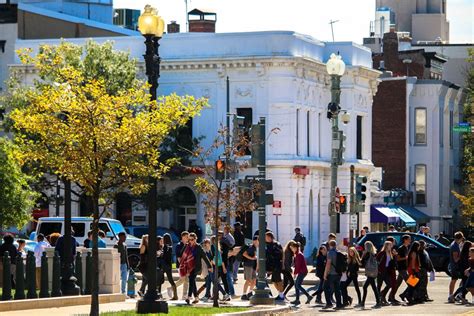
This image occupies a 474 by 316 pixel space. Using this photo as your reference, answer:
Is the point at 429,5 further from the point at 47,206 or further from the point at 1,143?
the point at 1,143

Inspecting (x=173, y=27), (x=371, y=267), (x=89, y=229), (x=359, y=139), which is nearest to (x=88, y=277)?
(x=371, y=267)

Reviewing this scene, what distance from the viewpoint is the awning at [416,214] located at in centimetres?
9066

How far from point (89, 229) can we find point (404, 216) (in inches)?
1550

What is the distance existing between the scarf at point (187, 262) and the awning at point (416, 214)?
179ft

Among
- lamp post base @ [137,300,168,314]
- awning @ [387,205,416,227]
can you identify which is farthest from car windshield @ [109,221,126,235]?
awning @ [387,205,416,227]

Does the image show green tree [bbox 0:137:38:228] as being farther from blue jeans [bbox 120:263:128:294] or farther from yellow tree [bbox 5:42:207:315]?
yellow tree [bbox 5:42:207:315]

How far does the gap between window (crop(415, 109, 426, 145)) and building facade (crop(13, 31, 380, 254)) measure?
53.7ft

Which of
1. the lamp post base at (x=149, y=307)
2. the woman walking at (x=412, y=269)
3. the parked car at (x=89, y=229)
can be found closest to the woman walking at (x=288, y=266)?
the woman walking at (x=412, y=269)

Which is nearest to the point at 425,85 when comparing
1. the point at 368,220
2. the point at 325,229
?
the point at 368,220

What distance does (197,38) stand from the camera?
244 feet

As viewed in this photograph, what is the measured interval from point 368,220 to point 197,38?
15.8m

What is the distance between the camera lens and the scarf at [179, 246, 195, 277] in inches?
1426

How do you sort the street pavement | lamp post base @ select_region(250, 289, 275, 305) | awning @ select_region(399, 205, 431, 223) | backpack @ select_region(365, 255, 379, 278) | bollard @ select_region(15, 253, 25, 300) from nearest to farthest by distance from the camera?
1. the street pavement
2. bollard @ select_region(15, 253, 25, 300)
3. lamp post base @ select_region(250, 289, 275, 305)
4. backpack @ select_region(365, 255, 379, 278)
5. awning @ select_region(399, 205, 431, 223)

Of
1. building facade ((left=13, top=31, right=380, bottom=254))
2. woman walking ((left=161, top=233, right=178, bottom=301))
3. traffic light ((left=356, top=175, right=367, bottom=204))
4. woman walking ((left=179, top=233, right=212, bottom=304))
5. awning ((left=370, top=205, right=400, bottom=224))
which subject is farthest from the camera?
awning ((left=370, top=205, right=400, bottom=224))
